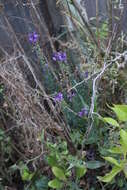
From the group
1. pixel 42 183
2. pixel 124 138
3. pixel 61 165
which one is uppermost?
pixel 124 138

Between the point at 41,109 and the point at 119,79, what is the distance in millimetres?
464

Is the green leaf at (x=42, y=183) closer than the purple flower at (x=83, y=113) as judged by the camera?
Yes

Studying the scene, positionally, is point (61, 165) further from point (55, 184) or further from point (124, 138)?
point (124, 138)

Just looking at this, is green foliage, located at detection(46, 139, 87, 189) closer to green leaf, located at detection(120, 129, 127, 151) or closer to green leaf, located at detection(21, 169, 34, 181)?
green leaf, located at detection(21, 169, 34, 181)

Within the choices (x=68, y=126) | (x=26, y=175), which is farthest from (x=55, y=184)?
(x=68, y=126)

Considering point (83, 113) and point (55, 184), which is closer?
point (55, 184)

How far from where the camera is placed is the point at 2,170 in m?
1.79

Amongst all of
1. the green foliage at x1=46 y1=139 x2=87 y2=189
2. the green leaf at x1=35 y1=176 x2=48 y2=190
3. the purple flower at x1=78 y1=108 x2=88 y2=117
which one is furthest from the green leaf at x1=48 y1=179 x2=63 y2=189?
the purple flower at x1=78 y1=108 x2=88 y2=117

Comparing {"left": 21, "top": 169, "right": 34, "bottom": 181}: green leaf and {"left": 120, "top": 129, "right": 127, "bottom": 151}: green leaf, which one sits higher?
{"left": 120, "top": 129, "right": 127, "bottom": 151}: green leaf

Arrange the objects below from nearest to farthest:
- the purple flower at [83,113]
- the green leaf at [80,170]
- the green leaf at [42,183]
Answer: the green leaf at [80,170] → the green leaf at [42,183] → the purple flower at [83,113]

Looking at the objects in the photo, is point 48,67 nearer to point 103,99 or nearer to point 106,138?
point 103,99

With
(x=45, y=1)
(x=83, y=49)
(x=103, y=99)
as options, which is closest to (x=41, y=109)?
(x=103, y=99)

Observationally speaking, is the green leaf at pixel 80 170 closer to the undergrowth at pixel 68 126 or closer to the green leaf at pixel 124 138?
the undergrowth at pixel 68 126

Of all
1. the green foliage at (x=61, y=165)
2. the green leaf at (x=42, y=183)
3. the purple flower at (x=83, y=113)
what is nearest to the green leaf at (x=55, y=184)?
the green foliage at (x=61, y=165)
